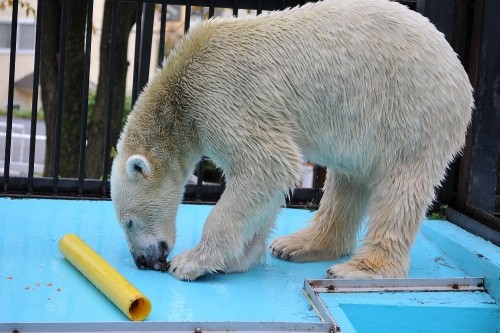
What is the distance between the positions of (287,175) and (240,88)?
474 mm

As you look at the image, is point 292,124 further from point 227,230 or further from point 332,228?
point 332,228

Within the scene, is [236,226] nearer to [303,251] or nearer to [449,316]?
[303,251]

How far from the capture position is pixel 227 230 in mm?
4031

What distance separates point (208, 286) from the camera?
410 centimetres

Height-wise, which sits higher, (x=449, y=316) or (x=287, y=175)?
(x=287, y=175)

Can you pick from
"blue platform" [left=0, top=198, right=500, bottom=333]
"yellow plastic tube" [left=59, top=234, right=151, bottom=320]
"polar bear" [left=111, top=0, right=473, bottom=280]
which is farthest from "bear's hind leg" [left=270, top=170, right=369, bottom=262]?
"yellow plastic tube" [left=59, top=234, right=151, bottom=320]

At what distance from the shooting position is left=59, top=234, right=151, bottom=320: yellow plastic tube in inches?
140

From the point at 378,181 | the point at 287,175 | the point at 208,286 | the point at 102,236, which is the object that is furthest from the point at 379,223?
the point at 102,236

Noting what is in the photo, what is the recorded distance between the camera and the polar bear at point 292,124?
13.3ft

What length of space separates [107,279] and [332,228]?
4.63ft

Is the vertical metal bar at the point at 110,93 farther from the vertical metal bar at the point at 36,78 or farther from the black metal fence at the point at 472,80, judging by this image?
the vertical metal bar at the point at 36,78

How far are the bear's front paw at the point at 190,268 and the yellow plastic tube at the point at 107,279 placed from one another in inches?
13.4

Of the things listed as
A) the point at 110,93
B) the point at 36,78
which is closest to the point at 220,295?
the point at 110,93

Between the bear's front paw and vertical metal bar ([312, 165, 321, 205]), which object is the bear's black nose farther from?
vertical metal bar ([312, 165, 321, 205])
